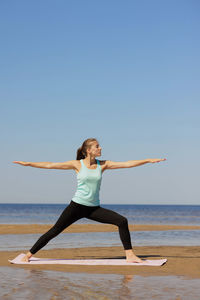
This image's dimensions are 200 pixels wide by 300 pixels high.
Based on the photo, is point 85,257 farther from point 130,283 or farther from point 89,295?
point 89,295

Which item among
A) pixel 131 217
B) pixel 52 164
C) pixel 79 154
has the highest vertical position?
pixel 79 154

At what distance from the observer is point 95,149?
802cm

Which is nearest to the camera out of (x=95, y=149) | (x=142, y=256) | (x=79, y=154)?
(x=95, y=149)

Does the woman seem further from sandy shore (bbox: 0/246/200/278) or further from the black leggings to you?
sandy shore (bbox: 0/246/200/278)

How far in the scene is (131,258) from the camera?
827 cm

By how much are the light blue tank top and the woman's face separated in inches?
10.2

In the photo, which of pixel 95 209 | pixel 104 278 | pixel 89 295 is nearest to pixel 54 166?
pixel 95 209

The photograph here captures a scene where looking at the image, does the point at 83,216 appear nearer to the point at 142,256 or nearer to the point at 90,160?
the point at 90,160

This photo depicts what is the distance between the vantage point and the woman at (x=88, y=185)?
26.0 feet

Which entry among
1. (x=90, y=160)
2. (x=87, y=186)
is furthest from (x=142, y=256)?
(x=90, y=160)

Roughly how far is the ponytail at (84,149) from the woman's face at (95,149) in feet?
0.21

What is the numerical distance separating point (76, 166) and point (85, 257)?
241 cm

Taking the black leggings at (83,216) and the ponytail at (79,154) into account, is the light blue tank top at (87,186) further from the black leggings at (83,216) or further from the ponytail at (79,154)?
the ponytail at (79,154)

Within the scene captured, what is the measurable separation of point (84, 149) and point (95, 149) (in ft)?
0.77
